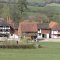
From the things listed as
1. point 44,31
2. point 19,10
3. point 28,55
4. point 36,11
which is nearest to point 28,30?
point 44,31

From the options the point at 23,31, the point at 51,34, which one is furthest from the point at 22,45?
the point at 51,34

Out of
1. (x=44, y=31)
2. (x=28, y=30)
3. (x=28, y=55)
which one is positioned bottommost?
(x=44, y=31)

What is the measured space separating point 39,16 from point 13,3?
65.6 feet

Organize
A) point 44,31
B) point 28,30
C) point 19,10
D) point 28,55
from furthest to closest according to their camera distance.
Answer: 1. point 19,10
2. point 44,31
3. point 28,30
4. point 28,55

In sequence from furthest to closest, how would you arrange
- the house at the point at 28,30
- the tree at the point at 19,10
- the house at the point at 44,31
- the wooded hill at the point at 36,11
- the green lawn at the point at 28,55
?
the wooded hill at the point at 36,11 < the tree at the point at 19,10 < the house at the point at 44,31 < the house at the point at 28,30 < the green lawn at the point at 28,55

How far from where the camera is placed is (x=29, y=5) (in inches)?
5359

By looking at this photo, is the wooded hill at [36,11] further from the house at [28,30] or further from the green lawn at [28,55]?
the green lawn at [28,55]

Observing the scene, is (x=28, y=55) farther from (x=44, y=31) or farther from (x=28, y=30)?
(x=44, y=31)

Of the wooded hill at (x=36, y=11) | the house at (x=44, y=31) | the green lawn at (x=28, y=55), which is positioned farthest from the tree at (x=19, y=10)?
the green lawn at (x=28, y=55)

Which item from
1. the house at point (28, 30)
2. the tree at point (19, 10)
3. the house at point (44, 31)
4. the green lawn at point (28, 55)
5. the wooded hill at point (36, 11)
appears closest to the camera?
the green lawn at point (28, 55)

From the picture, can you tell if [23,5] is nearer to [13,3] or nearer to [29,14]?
[29,14]

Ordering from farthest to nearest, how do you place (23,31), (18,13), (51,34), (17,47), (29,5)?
(29,5), (18,13), (51,34), (23,31), (17,47)

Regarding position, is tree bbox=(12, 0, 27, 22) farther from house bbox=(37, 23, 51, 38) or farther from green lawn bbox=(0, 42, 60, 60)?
green lawn bbox=(0, 42, 60, 60)

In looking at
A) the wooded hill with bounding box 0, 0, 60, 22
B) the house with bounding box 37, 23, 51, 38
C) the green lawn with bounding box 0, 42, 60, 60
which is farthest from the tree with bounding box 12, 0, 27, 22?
the green lawn with bounding box 0, 42, 60, 60
